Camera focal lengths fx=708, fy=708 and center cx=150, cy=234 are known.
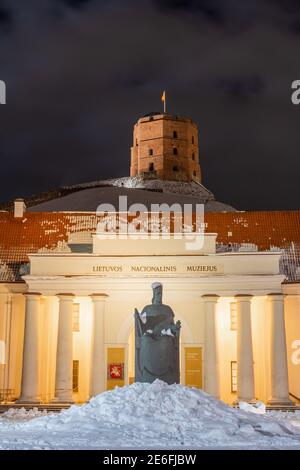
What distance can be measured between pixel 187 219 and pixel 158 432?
22.1 meters

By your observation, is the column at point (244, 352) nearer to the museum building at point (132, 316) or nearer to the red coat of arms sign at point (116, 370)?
the museum building at point (132, 316)

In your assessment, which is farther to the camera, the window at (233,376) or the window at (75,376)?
the window at (75,376)

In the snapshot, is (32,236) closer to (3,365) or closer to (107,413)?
(3,365)

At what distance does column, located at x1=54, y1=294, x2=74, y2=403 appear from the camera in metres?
30.2

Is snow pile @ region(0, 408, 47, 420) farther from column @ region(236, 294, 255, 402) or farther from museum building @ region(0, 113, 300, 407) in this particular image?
column @ region(236, 294, 255, 402)

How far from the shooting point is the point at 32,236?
3725 centimetres

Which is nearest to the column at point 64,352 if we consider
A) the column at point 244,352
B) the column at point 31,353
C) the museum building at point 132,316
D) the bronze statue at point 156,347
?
the museum building at point 132,316

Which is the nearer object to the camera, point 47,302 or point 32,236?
point 47,302

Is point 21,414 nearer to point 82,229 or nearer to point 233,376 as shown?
point 233,376

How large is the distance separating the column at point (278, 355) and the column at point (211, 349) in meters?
2.36

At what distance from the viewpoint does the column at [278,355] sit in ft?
98.3

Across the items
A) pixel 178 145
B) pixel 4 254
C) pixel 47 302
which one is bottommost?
pixel 47 302
